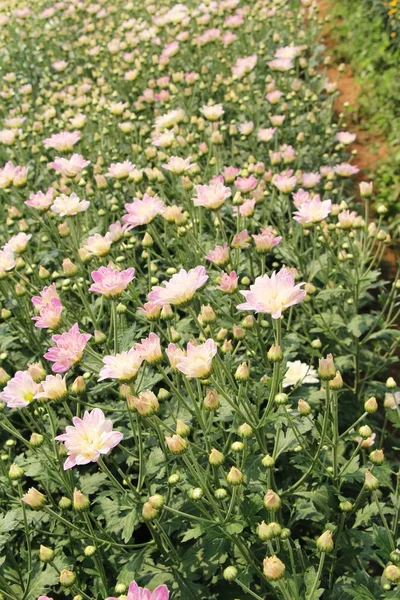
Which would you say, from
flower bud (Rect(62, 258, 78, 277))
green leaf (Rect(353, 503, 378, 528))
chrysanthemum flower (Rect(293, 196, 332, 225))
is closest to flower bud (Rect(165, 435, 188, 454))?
green leaf (Rect(353, 503, 378, 528))

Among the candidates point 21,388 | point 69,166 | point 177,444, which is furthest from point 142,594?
point 69,166

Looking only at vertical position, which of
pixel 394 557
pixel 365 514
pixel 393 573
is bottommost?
pixel 365 514

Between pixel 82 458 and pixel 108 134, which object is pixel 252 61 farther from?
pixel 82 458

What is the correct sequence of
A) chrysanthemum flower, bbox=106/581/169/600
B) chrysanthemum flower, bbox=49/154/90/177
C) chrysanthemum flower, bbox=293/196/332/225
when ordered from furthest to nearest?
chrysanthemum flower, bbox=49/154/90/177 < chrysanthemum flower, bbox=293/196/332/225 < chrysanthemum flower, bbox=106/581/169/600

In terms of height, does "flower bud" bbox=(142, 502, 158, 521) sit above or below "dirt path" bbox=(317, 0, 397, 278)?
above

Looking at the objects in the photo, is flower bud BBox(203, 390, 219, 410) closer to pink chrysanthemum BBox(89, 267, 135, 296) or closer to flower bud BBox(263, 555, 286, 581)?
flower bud BBox(263, 555, 286, 581)

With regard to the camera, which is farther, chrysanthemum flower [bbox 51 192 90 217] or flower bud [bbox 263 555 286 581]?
chrysanthemum flower [bbox 51 192 90 217]

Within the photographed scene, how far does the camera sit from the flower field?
203cm

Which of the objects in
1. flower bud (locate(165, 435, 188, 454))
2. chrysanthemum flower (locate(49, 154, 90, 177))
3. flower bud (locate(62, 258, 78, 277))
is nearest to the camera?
flower bud (locate(165, 435, 188, 454))

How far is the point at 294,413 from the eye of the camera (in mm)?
2367

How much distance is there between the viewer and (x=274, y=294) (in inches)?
80.9

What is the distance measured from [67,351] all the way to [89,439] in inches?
12.0

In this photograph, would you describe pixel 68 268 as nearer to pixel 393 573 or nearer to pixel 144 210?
pixel 144 210

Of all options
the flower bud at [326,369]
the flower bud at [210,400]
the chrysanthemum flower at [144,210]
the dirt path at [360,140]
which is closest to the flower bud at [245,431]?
the flower bud at [210,400]
